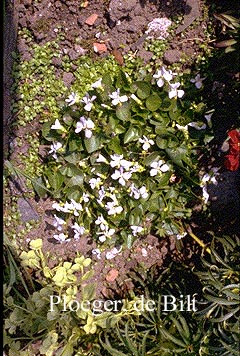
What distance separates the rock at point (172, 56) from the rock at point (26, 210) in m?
0.87

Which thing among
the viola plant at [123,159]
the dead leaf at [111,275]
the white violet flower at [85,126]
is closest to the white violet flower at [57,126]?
the viola plant at [123,159]

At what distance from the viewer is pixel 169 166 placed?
246 cm

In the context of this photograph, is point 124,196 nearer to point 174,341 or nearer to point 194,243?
point 194,243

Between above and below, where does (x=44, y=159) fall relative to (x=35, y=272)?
above

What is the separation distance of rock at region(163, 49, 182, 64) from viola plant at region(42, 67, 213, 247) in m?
0.08

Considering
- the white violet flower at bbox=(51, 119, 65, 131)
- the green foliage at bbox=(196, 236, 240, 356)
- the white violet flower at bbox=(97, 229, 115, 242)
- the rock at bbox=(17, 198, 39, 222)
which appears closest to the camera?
the green foliage at bbox=(196, 236, 240, 356)

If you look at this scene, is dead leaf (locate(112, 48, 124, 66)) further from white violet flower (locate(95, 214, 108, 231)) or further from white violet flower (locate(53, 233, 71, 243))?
A: white violet flower (locate(53, 233, 71, 243))

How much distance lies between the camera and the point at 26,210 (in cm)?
266

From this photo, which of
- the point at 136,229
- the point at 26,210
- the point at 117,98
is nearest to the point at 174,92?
the point at 117,98

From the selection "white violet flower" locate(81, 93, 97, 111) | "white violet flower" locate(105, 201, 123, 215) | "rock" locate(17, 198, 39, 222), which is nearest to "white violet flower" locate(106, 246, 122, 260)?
"white violet flower" locate(105, 201, 123, 215)

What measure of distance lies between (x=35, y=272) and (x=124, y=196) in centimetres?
56

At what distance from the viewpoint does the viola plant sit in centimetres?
239

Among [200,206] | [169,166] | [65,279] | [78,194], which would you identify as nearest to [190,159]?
[169,166]

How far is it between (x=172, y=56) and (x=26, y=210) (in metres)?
0.93
